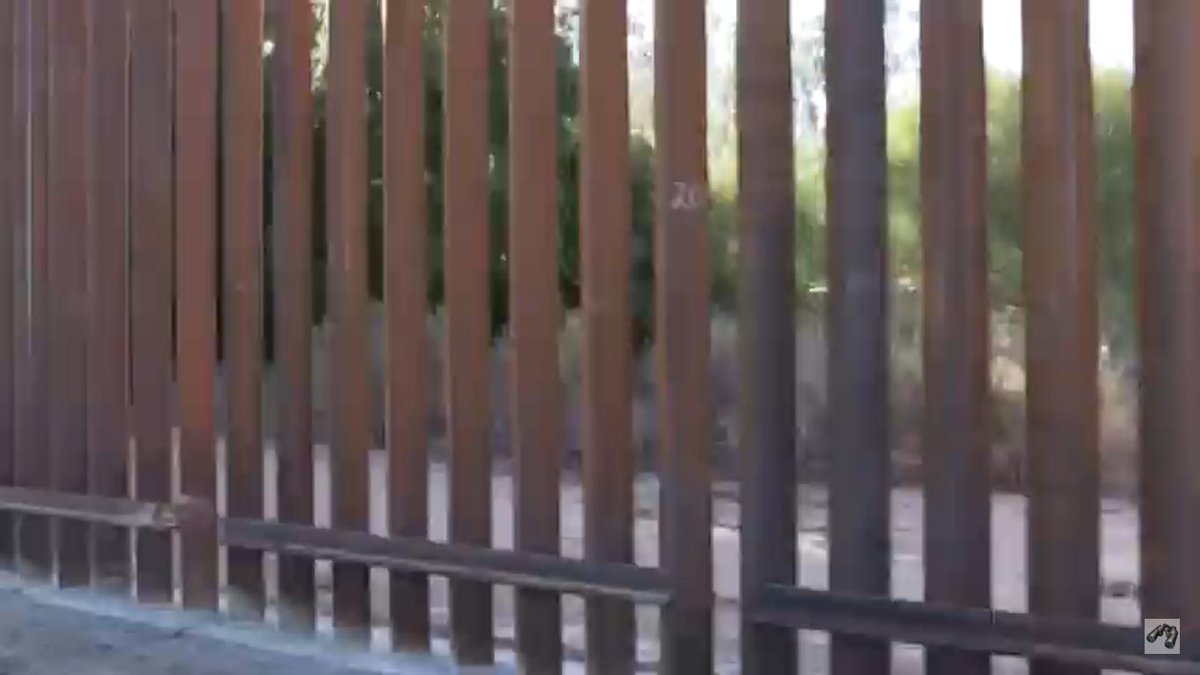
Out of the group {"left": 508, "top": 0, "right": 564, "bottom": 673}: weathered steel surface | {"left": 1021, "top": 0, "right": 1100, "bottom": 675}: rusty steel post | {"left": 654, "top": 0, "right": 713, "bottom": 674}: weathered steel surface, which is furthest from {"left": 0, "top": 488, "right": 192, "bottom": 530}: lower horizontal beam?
{"left": 1021, "top": 0, "right": 1100, "bottom": 675}: rusty steel post

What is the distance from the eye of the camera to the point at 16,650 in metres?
4.53

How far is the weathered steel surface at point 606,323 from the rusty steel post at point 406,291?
589mm

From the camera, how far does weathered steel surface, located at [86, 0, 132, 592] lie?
5148 mm

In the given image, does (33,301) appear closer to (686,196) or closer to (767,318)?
(686,196)

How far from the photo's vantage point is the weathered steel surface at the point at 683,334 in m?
3.67

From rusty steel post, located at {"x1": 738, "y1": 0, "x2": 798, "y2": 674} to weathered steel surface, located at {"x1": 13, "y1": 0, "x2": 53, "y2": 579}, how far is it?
2.84 metres

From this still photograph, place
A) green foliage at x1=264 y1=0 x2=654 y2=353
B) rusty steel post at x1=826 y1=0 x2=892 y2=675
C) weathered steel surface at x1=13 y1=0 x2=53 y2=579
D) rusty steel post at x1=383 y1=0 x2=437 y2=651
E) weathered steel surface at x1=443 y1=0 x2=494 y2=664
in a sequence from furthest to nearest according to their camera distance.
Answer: green foliage at x1=264 y1=0 x2=654 y2=353
weathered steel surface at x1=13 y1=0 x2=53 y2=579
rusty steel post at x1=383 y1=0 x2=437 y2=651
weathered steel surface at x1=443 y1=0 x2=494 y2=664
rusty steel post at x1=826 y1=0 x2=892 y2=675

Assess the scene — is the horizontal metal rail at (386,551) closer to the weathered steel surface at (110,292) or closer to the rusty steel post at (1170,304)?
the weathered steel surface at (110,292)

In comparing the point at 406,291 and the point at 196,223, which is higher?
the point at 196,223

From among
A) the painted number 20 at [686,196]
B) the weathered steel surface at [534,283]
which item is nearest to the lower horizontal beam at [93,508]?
the weathered steel surface at [534,283]

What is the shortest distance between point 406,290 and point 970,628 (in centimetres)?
181

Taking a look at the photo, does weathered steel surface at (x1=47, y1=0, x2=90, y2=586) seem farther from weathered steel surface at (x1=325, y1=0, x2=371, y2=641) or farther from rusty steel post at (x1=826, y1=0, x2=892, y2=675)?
rusty steel post at (x1=826, y1=0, x2=892, y2=675)

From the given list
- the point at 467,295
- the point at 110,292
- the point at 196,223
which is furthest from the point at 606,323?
the point at 110,292

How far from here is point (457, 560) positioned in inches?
160
